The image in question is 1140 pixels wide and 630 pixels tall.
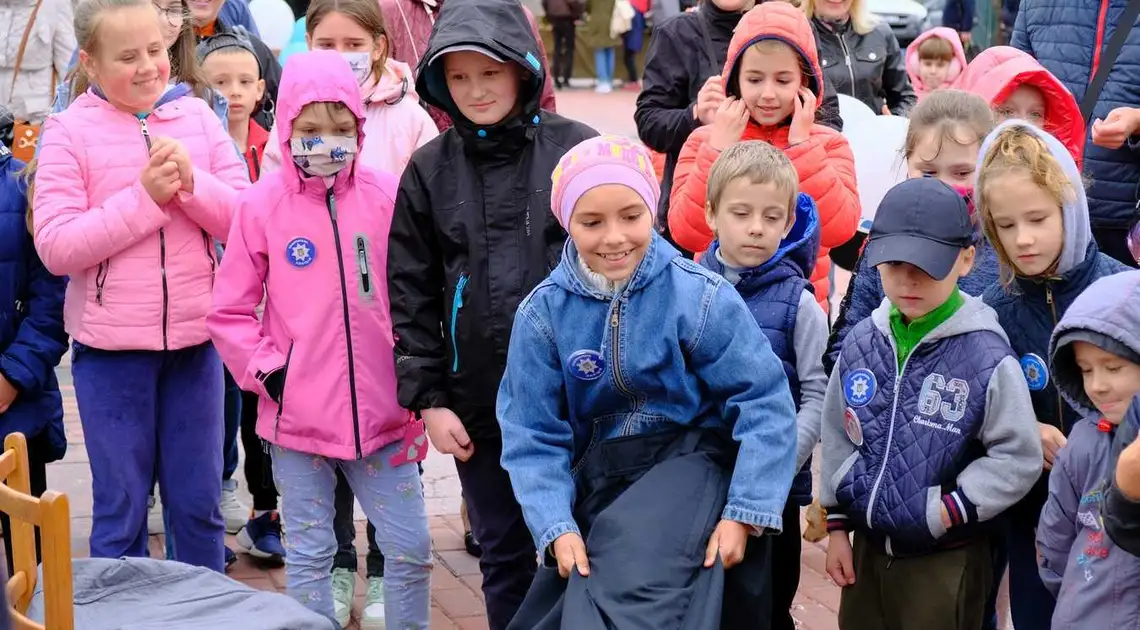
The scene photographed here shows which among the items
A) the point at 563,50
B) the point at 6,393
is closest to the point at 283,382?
the point at 6,393

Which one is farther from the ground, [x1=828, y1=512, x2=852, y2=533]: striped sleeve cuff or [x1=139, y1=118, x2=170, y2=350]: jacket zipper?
[x1=139, y1=118, x2=170, y2=350]: jacket zipper

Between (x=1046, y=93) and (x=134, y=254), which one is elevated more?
(x=1046, y=93)

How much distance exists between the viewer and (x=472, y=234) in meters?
3.64

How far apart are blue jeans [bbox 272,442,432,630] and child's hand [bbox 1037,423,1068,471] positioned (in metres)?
1.71

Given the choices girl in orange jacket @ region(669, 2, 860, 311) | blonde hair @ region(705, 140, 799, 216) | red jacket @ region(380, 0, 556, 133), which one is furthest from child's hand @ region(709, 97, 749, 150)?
red jacket @ region(380, 0, 556, 133)

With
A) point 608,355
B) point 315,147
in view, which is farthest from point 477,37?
point 608,355

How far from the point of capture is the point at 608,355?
2.97 meters

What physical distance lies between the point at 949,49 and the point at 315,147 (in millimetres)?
4174

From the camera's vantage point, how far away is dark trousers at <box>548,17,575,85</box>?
1910 centimetres

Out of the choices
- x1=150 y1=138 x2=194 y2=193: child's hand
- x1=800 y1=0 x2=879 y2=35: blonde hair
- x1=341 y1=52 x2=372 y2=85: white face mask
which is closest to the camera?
x1=150 y1=138 x2=194 y2=193: child's hand

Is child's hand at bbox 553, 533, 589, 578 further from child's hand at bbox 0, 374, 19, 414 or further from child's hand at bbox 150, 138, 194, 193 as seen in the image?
child's hand at bbox 0, 374, 19, 414

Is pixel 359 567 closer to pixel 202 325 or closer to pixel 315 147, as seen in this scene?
pixel 202 325

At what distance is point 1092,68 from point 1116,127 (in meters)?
0.54

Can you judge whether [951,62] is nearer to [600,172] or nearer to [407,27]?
[407,27]
